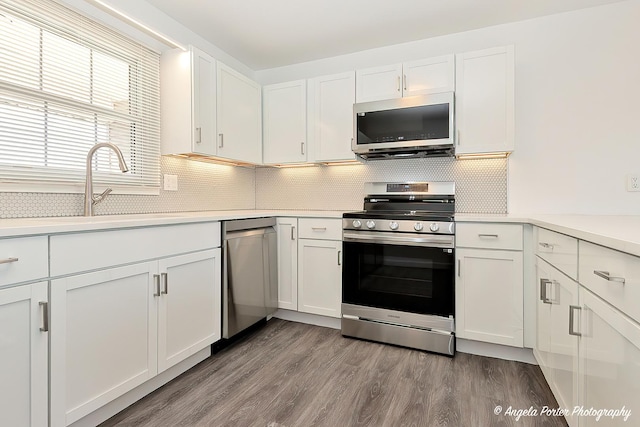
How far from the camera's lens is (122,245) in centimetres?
153

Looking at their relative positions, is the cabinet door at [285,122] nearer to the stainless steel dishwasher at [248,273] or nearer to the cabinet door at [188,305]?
the stainless steel dishwasher at [248,273]

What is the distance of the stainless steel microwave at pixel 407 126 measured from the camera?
2.38m

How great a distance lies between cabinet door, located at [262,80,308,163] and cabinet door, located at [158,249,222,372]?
4.22ft

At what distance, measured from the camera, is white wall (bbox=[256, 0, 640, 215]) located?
2.29 m

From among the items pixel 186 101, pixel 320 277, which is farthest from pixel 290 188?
pixel 186 101

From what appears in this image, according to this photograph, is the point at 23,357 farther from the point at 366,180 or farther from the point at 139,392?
the point at 366,180

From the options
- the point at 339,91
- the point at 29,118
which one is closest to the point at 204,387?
the point at 29,118

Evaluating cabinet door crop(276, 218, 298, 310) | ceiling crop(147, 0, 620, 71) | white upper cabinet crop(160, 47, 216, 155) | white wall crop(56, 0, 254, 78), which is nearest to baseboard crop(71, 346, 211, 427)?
cabinet door crop(276, 218, 298, 310)

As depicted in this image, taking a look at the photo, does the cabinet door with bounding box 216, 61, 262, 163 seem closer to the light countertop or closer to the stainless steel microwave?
the light countertop

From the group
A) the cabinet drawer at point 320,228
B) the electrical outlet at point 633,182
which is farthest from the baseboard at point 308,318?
the electrical outlet at point 633,182

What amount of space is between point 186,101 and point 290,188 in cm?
134

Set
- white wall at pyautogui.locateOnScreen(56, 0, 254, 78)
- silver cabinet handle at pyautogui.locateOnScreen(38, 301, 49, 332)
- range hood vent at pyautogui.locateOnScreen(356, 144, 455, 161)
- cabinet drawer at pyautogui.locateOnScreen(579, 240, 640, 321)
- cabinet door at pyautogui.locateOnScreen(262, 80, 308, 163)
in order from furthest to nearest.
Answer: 1. cabinet door at pyautogui.locateOnScreen(262, 80, 308, 163)
2. range hood vent at pyautogui.locateOnScreen(356, 144, 455, 161)
3. white wall at pyautogui.locateOnScreen(56, 0, 254, 78)
4. silver cabinet handle at pyautogui.locateOnScreen(38, 301, 49, 332)
5. cabinet drawer at pyautogui.locateOnScreen(579, 240, 640, 321)

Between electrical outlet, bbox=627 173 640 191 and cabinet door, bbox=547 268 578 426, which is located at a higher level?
electrical outlet, bbox=627 173 640 191

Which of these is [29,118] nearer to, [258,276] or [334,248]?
[258,276]
